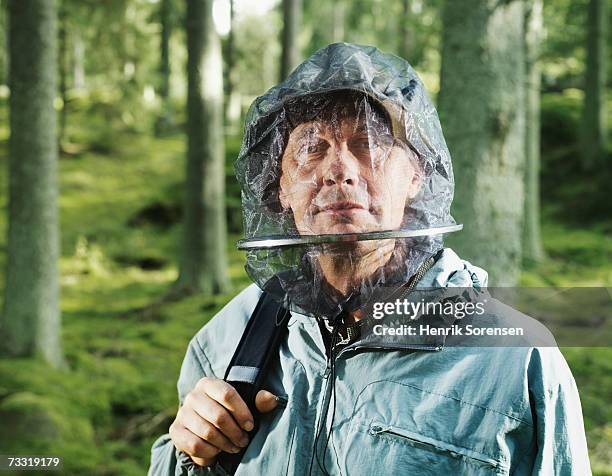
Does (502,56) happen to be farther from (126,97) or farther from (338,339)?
(126,97)

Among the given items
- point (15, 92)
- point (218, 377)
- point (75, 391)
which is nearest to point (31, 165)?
point (15, 92)

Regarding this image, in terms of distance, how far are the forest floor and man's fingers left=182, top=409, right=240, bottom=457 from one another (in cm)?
381

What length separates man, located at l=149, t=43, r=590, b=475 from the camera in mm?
1598

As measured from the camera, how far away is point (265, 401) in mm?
1767

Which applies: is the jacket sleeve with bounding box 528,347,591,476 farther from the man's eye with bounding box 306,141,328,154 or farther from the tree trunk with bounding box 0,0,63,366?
the tree trunk with bounding box 0,0,63,366

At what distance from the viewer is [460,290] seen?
1730 millimetres

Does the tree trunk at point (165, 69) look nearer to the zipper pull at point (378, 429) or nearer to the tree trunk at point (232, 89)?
the tree trunk at point (232, 89)

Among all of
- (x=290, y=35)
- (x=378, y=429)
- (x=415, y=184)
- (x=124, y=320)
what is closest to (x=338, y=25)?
(x=290, y=35)

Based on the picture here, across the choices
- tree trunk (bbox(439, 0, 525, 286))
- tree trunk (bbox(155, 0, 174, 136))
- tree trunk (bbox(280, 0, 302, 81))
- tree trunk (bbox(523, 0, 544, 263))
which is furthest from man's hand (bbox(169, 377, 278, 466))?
tree trunk (bbox(155, 0, 174, 136))

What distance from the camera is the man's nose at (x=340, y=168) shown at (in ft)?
5.80

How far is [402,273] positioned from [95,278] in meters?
11.1

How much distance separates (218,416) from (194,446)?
0.38 feet

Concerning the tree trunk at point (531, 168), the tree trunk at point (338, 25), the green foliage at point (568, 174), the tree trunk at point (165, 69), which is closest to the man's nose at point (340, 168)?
the tree trunk at point (531, 168)

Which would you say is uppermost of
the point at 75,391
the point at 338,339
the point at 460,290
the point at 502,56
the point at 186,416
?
the point at 502,56
